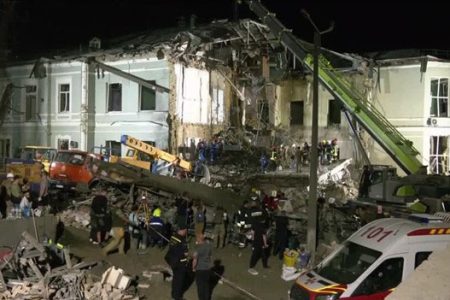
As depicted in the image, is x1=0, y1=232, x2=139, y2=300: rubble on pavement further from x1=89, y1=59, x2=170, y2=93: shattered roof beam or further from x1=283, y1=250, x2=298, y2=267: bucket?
x1=89, y1=59, x2=170, y2=93: shattered roof beam

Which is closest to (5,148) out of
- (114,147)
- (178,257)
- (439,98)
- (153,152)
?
(114,147)

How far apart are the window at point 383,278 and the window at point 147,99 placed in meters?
26.1

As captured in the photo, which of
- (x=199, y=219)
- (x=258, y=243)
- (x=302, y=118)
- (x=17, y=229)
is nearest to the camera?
(x=17, y=229)

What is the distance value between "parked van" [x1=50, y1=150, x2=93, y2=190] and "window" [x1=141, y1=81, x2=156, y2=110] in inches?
420

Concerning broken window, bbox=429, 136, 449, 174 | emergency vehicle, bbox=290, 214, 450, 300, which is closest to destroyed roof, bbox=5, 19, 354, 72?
broken window, bbox=429, 136, 449, 174

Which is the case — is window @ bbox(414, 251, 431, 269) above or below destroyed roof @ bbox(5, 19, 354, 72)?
below

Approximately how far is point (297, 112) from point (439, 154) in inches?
398

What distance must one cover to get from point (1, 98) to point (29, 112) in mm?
2268

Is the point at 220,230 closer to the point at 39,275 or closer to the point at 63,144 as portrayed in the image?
the point at 39,275

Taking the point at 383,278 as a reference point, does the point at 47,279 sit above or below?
below

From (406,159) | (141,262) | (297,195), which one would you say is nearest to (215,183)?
(297,195)

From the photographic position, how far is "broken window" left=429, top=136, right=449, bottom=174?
108 feet

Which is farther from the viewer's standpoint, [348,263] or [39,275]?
[39,275]

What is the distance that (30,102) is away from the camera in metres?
39.2
